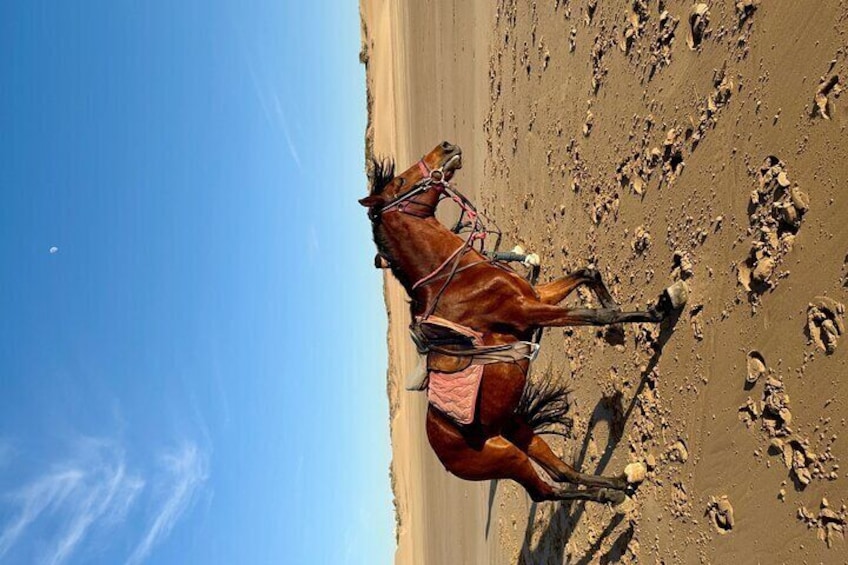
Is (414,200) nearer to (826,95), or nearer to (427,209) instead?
(427,209)

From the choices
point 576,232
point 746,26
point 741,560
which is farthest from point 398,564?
point 746,26

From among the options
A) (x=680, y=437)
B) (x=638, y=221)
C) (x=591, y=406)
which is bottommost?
(x=680, y=437)

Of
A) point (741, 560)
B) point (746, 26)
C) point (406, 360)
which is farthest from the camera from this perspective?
point (406, 360)

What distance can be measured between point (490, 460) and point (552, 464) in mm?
556

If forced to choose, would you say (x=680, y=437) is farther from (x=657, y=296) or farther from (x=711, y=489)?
(x=657, y=296)

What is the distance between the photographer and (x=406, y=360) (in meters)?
20.9

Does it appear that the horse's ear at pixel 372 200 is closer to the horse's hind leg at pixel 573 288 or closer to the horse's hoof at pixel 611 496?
the horse's hind leg at pixel 573 288

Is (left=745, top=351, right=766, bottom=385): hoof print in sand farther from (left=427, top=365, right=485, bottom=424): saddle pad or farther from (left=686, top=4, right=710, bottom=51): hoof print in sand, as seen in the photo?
(left=686, top=4, right=710, bottom=51): hoof print in sand

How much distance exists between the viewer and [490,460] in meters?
4.35

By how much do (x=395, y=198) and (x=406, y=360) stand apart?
673 inches

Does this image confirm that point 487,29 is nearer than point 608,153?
No

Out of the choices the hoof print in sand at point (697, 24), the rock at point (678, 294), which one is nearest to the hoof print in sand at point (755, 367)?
the rock at point (678, 294)

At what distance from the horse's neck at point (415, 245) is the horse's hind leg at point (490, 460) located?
3.44 feet

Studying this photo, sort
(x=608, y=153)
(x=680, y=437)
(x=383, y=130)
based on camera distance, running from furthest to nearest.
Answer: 1. (x=383, y=130)
2. (x=608, y=153)
3. (x=680, y=437)
